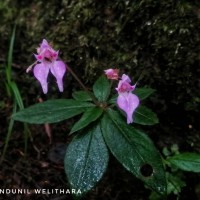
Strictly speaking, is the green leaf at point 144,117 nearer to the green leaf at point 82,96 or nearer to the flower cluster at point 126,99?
the flower cluster at point 126,99

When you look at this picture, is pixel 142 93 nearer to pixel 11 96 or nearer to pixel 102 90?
pixel 102 90

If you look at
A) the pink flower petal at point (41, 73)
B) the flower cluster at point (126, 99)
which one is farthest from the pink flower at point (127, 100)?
the pink flower petal at point (41, 73)

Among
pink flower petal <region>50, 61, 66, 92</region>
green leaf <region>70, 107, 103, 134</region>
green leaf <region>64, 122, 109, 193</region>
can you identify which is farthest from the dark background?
pink flower petal <region>50, 61, 66, 92</region>

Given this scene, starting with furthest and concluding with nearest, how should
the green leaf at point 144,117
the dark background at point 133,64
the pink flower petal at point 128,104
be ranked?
the dark background at point 133,64 → the green leaf at point 144,117 → the pink flower petal at point 128,104

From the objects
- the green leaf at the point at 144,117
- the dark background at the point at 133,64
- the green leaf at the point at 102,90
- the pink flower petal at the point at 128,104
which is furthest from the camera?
the dark background at the point at 133,64

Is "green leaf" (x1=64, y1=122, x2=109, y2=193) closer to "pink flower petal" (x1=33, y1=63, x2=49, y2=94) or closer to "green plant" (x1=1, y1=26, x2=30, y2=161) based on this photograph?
"pink flower petal" (x1=33, y1=63, x2=49, y2=94)

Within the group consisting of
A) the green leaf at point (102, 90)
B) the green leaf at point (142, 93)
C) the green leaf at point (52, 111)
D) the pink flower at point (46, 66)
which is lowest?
the green leaf at point (52, 111)

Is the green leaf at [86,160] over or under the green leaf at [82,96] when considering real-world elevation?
under
